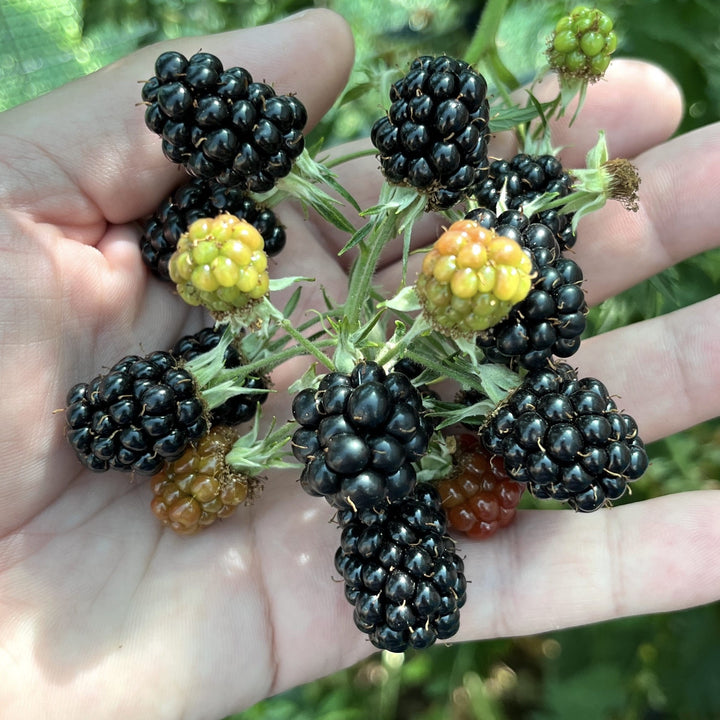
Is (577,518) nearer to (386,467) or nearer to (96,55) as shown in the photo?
(386,467)

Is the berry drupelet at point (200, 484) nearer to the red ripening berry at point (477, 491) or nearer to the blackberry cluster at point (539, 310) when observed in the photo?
the red ripening berry at point (477, 491)

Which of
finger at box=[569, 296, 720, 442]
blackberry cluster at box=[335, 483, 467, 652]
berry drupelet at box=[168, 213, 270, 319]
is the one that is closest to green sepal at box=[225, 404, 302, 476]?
blackberry cluster at box=[335, 483, 467, 652]

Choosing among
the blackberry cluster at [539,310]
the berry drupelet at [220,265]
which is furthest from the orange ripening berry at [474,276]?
the berry drupelet at [220,265]

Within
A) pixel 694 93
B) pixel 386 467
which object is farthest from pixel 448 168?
pixel 694 93

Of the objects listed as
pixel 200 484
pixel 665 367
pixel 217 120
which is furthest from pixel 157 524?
pixel 665 367

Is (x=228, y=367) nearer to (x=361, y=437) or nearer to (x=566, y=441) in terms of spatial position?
(x=361, y=437)
